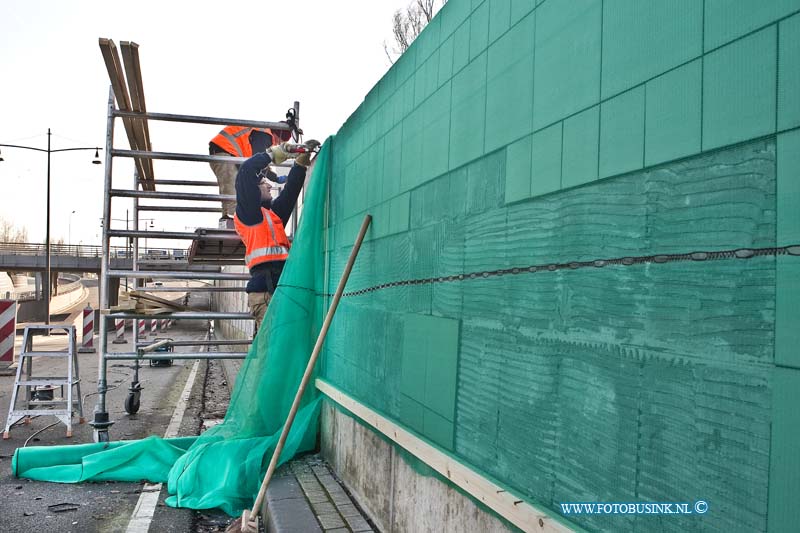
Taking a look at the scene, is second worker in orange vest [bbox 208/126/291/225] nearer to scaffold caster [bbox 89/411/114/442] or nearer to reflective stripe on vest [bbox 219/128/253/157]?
reflective stripe on vest [bbox 219/128/253/157]

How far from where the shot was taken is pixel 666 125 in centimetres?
171

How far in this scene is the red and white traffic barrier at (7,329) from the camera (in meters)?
11.5

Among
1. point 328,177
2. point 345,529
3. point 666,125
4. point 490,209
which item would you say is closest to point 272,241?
point 328,177

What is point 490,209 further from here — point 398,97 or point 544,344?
point 398,97

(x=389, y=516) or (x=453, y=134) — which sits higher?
(x=453, y=134)

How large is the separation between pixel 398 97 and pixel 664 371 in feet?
9.11

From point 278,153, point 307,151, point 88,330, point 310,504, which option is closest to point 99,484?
point 310,504

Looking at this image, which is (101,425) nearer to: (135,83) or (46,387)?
(46,387)

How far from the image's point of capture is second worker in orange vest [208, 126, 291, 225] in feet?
21.8

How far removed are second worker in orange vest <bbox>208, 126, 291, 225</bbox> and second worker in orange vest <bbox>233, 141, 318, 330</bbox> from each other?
648 mm

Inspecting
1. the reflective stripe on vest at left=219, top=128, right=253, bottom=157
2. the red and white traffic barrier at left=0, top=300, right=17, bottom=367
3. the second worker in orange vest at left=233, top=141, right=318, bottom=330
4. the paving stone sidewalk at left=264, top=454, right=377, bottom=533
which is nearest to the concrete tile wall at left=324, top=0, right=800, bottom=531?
the paving stone sidewalk at left=264, top=454, right=377, bottom=533

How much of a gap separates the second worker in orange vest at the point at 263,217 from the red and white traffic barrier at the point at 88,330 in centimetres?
1184

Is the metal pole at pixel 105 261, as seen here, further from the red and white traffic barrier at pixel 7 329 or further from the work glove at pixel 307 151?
the red and white traffic barrier at pixel 7 329

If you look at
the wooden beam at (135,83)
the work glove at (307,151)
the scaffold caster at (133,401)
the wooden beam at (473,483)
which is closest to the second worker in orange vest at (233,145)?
the wooden beam at (135,83)
